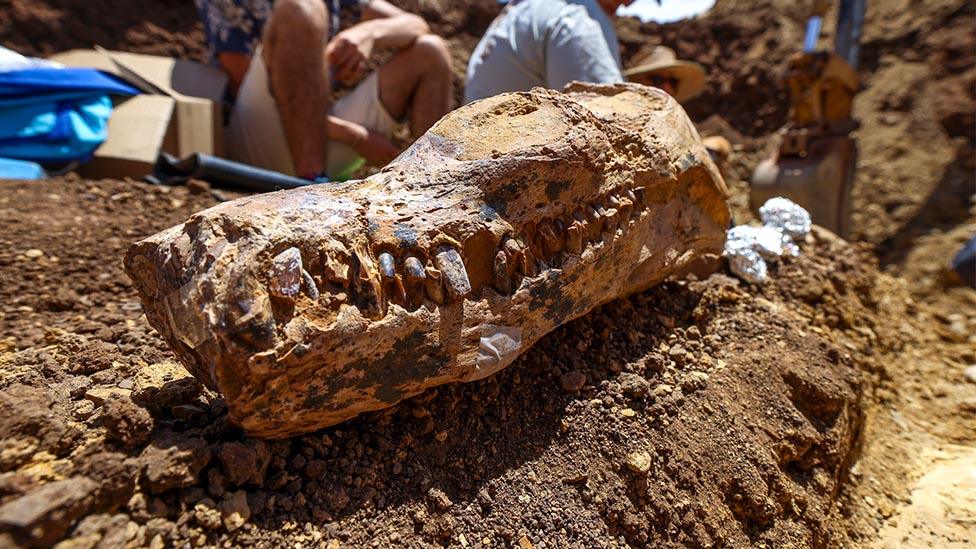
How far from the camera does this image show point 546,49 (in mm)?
2666

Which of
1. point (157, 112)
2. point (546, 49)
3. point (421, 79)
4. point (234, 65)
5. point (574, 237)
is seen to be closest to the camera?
point (574, 237)

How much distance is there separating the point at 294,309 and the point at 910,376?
2469mm

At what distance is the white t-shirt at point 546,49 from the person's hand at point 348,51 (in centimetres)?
49

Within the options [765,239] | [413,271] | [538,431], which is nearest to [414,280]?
[413,271]

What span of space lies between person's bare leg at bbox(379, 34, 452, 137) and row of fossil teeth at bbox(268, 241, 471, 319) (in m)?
2.01

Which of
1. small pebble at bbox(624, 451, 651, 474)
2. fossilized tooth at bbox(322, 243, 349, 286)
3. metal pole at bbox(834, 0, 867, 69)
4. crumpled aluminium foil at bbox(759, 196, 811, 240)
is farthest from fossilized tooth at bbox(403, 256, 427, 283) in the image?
metal pole at bbox(834, 0, 867, 69)

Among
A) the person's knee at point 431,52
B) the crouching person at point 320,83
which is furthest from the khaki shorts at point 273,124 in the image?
the person's knee at point 431,52

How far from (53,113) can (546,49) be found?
196 centimetres

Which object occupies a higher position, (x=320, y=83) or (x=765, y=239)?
(x=320, y=83)

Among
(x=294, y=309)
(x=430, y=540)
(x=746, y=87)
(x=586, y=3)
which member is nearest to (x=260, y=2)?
(x=586, y=3)

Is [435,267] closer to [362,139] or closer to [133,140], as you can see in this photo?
[362,139]

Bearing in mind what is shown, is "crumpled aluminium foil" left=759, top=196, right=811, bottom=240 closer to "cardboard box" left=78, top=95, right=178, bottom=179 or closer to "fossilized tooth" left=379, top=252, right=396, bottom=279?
"fossilized tooth" left=379, top=252, right=396, bottom=279

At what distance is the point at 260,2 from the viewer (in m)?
2.98

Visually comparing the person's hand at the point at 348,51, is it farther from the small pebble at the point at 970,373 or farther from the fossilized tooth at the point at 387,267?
the small pebble at the point at 970,373
